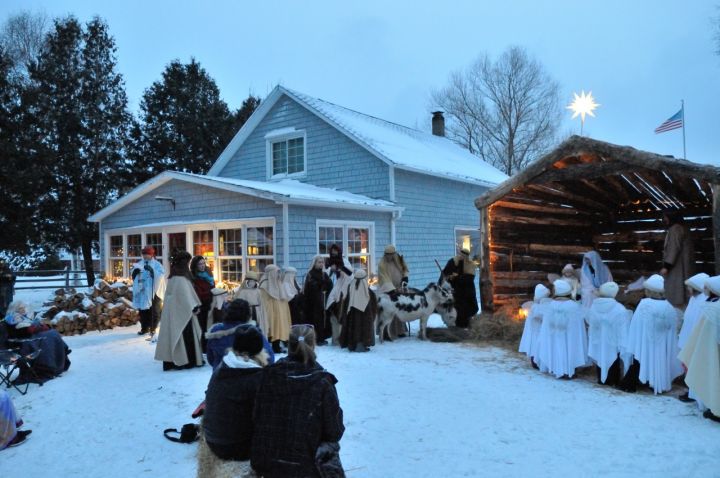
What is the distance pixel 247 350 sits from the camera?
12.6 feet

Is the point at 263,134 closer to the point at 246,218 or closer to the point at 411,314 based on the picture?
the point at 246,218

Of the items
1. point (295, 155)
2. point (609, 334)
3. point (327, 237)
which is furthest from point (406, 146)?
point (609, 334)

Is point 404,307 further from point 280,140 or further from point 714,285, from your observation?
point 280,140

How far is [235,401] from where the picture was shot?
3.72m

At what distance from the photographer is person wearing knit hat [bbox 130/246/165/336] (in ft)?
33.7

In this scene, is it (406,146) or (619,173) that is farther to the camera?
(406,146)

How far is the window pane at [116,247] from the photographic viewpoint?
15.7m

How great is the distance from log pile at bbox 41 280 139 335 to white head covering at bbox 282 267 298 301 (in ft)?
16.5

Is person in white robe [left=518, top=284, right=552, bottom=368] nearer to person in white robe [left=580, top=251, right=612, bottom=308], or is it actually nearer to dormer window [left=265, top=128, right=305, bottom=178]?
person in white robe [left=580, top=251, right=612, bottom=308]

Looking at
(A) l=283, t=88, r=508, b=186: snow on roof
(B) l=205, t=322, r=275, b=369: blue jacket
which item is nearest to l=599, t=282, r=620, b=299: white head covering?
(B) l=205, t=322, r=275, b=369: blue jacket

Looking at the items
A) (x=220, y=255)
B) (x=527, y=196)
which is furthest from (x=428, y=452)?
(x=220, y=255)

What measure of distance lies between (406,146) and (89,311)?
1080 cm

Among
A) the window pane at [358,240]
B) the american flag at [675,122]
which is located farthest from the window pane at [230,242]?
the american flag at [675,122]

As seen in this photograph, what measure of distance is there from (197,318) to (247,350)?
456 centimetres
